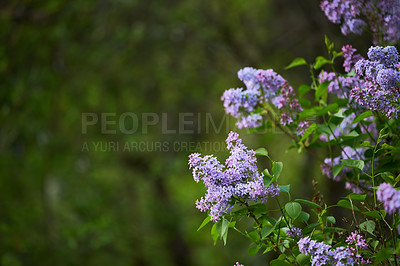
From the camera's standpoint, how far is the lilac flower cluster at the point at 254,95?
190 cm

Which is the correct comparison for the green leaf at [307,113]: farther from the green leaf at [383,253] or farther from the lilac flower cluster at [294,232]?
the green leaf at [383,253]

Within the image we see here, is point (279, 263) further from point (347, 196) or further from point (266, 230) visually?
point (347, 196)

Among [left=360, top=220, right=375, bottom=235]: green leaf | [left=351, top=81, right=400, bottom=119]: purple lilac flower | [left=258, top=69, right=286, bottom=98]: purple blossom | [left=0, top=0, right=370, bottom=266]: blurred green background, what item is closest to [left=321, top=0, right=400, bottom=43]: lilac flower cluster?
[left=258, top=69, right=286, bottom=98]: purple blossom

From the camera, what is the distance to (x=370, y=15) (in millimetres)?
1735

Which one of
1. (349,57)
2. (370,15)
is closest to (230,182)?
(349,57)

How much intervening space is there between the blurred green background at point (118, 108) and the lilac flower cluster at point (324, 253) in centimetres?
155

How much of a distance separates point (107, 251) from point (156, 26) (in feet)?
10.1

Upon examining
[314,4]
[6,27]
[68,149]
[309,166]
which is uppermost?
[314,4]

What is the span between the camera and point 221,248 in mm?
8641

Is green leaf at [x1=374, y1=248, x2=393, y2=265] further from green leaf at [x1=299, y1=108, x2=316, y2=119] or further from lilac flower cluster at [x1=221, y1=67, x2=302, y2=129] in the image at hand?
lilac flower cluster at [x1=221, y1=67, x2=302, y2=129]

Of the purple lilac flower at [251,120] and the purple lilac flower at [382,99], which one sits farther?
the purple lilac flower at [251,120]

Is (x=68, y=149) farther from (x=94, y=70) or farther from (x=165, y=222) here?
(x=165, y=222)

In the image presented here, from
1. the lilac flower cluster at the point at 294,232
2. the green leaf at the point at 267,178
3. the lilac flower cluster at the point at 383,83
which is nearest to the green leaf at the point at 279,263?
the lilac flower cluster at the point at 294,232

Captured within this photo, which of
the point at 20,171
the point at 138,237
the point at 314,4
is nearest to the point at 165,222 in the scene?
the point at 138,237
